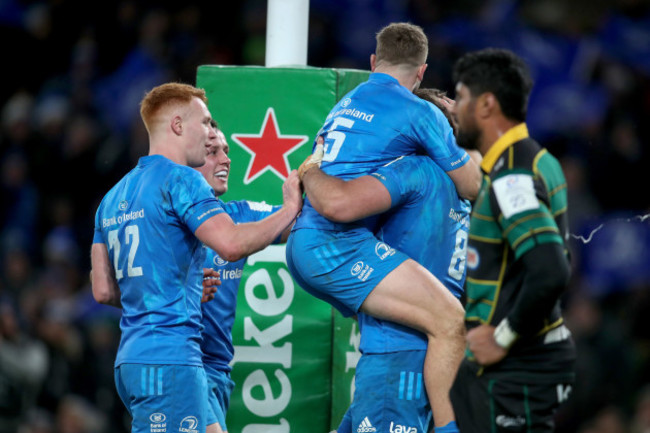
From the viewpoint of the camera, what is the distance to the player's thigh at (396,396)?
4.14 m

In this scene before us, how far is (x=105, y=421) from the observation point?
24.9 ft

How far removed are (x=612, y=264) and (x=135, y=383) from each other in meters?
3.94

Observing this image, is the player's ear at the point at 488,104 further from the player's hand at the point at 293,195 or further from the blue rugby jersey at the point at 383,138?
the player's hand at the point at 293,195

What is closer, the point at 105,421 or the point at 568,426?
the point at 568,426

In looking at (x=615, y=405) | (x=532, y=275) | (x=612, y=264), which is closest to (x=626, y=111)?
(x=612, y=264)

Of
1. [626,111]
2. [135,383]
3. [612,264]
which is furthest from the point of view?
[626,111]

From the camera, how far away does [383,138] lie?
4.23 meters

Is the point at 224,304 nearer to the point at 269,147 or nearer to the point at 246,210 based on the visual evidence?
the point at 246,210

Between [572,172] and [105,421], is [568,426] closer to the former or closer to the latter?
[572,172]

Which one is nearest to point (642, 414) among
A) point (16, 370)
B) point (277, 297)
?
point (277, 297)

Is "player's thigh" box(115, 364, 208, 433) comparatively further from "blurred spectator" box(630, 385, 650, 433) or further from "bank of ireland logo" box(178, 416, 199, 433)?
"blurred spectator" box(630, 385, 650, 433)

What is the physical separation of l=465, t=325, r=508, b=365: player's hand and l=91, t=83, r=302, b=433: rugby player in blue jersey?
4.32 feet

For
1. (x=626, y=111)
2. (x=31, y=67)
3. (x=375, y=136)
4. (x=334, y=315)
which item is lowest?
(x=334, y=315)

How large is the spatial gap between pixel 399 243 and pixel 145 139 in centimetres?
473
